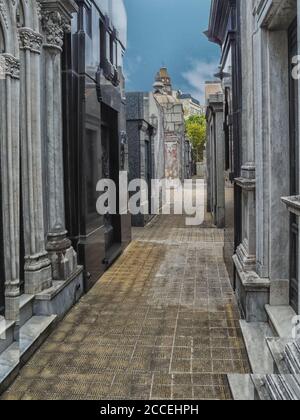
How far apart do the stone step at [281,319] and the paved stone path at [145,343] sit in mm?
410

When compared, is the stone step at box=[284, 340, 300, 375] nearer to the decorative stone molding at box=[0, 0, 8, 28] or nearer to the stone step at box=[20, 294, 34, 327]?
the stone step at box=[20, 294, 34, 327]

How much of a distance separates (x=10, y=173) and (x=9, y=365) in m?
1.75

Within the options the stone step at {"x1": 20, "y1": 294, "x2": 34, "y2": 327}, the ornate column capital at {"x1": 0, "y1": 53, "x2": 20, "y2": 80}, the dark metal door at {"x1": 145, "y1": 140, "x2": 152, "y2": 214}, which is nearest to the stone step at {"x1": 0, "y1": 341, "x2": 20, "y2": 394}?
the stone step at {"x1": 20, "y1": 294, "x2": 34, "y2": 327}

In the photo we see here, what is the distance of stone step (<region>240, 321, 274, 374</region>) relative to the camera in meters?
4.19

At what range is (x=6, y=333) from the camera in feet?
14.7

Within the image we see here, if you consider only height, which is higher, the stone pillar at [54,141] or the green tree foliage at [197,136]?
the green tree foliage at [197,136]

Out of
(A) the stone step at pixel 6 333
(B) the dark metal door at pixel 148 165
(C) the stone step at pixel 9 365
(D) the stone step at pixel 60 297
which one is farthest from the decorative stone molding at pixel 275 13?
(B) the dark metal door at pixel 148 165

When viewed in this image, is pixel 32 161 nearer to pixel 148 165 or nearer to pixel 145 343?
pixel 145 343

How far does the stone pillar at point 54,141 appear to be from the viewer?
19.5 feet

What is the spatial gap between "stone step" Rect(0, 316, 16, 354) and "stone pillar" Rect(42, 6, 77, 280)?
148 centimetres

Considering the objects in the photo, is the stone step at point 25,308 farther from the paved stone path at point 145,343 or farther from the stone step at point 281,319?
the stone step at point 281,319
